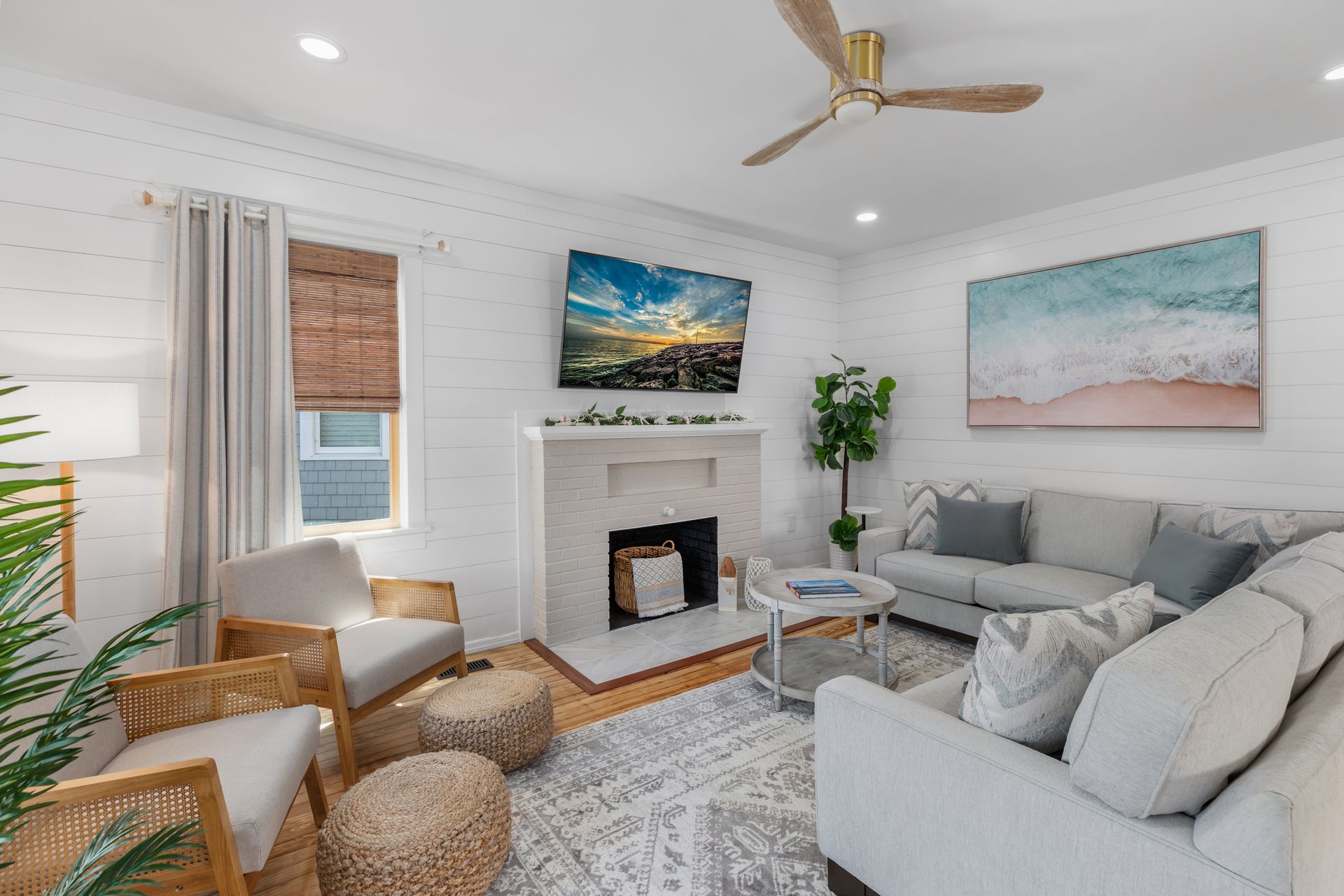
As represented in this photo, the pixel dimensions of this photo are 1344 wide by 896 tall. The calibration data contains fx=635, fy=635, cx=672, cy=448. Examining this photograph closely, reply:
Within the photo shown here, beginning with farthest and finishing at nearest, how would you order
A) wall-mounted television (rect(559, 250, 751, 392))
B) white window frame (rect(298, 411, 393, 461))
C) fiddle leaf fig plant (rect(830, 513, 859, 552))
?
fiddle leaf fig plant (rect(830, 513, 859, 552)), wall-mounted television (rect(559, 250, 751, 392)), white window frame (rect(298, 411, 393, 461))

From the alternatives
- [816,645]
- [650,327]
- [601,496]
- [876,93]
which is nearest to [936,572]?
[816,645]

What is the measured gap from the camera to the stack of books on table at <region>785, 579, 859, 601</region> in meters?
2.87

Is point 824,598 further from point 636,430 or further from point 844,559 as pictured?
point 844,559

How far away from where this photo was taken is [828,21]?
1808mm

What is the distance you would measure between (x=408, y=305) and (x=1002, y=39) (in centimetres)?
285

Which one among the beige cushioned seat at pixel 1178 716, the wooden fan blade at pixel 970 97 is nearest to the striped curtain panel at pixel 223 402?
the wooden fan blade at pixel 970 97

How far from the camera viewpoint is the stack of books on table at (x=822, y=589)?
9.41ft

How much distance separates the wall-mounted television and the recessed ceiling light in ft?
4.89

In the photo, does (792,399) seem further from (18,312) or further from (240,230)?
(18,312)

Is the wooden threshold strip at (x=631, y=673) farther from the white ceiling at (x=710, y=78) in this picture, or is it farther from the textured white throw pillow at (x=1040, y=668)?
the white ceiling at (x=710, y=78)

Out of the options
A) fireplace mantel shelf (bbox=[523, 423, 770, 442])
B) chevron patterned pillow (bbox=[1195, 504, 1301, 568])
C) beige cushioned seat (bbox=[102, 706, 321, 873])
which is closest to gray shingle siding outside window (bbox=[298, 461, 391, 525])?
fireplace mantel shelf (bbox=[523, 423, 770, 442])

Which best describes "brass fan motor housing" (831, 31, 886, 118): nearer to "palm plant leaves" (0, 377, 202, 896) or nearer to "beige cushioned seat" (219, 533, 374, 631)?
"palm plant leaves" (0, 377, 202, 896)

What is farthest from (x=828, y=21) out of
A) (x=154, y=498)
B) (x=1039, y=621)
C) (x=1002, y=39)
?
(x=154, y=498)

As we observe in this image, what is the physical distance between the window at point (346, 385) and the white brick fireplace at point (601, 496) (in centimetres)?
81
